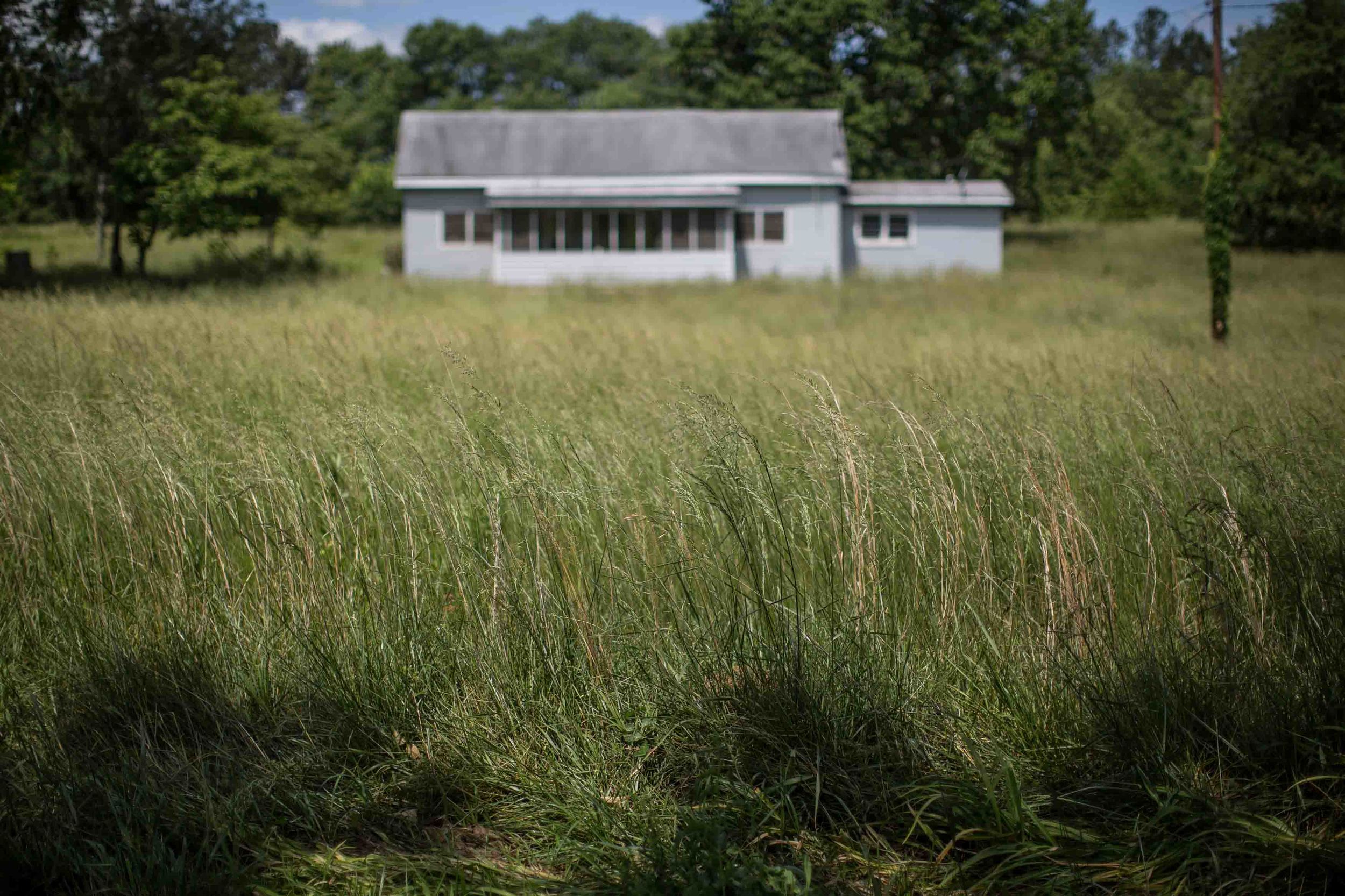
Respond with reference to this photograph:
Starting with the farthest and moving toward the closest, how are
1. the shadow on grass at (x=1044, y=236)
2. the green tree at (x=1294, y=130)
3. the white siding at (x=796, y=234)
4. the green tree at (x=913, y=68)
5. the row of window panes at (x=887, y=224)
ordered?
the shadow on grass at (x=1044, y=236) < the green tree at (x=913, y=68) < the row of window panes at (x=887, y=224) < the green tree at (x=1294, y=130) < the white siding at (x=796, y=234)

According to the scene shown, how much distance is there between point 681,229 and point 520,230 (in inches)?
185

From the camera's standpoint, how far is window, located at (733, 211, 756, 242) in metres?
31.2

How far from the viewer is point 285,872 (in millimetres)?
2805

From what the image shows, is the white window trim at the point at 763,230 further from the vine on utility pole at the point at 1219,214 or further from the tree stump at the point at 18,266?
the tree stump at the point at 18,266

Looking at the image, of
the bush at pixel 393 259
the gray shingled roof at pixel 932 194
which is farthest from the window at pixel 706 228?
the bush at pixel 393 259

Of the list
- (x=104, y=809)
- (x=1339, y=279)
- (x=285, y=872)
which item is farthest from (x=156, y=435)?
(x=1339, y=279)

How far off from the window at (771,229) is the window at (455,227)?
8972 millimetres

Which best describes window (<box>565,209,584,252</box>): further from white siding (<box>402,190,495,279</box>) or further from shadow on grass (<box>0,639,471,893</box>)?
shadow on grass (<box>0,639,471,893</box>)

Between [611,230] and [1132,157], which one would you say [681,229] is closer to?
[611,230]

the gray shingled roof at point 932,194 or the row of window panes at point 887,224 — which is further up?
the gray shingled roof at point 932,194

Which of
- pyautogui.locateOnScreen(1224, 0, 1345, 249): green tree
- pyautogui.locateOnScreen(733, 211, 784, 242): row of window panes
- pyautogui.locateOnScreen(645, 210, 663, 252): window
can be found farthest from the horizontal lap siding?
pyautogui.locateOnScreen(1224, 0, 1345, 249): green tree

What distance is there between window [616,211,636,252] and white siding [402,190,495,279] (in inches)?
150

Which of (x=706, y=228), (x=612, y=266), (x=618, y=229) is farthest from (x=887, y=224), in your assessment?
(x=612, y=266)

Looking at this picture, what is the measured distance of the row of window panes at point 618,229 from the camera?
99.5 feet
